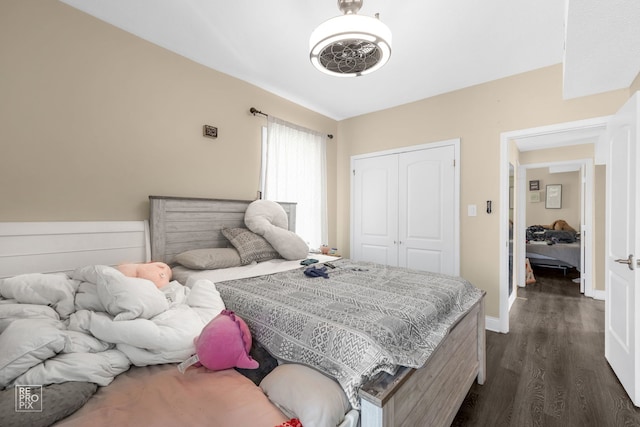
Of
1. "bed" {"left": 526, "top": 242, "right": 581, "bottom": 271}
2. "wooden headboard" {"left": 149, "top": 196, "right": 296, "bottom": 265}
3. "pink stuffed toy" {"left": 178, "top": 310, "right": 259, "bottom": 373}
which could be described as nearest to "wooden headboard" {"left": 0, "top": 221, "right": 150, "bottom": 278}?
"wooden headboard" {"left": 149, "top": 196, "right": 296, "bottom": 265}

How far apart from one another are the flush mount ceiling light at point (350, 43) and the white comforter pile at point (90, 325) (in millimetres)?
1638

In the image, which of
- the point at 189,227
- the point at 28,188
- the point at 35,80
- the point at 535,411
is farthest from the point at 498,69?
the point at 28,188

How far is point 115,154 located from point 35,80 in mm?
595

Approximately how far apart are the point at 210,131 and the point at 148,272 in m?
1.48

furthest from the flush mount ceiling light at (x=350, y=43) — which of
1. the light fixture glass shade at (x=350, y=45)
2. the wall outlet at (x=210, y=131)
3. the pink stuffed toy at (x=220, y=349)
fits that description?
the pink stuffed toy at (x=220, y=349)

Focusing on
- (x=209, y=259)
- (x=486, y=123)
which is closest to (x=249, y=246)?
(x=209, y=259)

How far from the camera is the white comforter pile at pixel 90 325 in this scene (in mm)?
942

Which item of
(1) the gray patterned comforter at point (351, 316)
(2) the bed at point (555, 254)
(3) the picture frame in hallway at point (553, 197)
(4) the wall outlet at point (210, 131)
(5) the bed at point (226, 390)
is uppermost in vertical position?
(4) the wall outlet at point (210, 131)

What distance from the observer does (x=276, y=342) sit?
1.28 m


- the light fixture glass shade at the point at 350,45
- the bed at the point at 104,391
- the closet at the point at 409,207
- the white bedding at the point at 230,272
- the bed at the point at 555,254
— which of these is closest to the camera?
the bed at the point at 104,391

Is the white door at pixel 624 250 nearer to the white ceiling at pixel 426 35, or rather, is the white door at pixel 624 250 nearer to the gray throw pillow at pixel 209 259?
the white ceiling at pixel 426 35

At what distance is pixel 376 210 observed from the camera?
12.9 feet

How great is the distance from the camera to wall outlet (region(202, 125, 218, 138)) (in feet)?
8.79

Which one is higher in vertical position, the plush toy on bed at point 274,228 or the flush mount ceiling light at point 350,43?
the flush mount ceiling light at point 350,43
